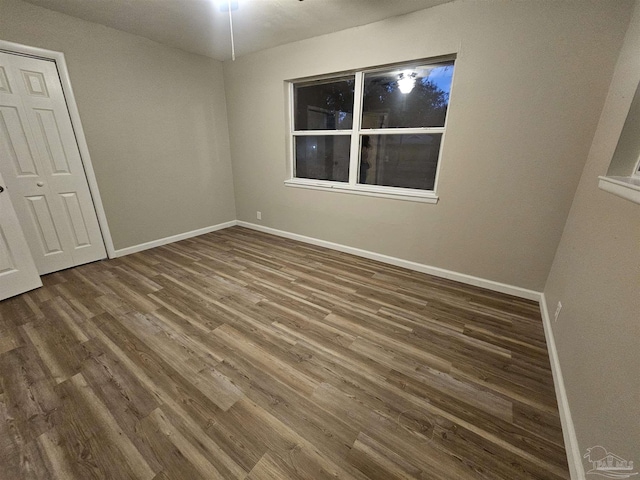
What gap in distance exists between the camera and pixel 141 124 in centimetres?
314

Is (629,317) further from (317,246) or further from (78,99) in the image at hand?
(78,99)

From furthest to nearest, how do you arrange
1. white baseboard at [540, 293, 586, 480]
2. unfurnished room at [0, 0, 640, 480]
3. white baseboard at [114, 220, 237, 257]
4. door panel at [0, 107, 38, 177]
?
white baseboard at [114, 220, 237, 257] < door panel at [0, 107, 38, 177] < unfurnished room at [0, 0, 640, 480] < white baseboard at [540, 293, 586, 480]

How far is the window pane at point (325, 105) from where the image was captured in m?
3.08

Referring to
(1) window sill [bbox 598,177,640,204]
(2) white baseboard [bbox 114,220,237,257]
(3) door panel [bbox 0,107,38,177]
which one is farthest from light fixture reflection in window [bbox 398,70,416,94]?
(3) door panel [bbox 0,107,38,177]

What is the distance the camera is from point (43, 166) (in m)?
2.55

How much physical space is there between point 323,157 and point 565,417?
326cm

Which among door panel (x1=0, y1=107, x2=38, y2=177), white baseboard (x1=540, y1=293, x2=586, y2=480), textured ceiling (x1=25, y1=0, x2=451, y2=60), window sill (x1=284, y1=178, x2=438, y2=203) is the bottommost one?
white baseboard (x1=540, y1=293, x2=586, y2=480)

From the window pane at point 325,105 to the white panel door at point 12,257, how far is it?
3.09 metres

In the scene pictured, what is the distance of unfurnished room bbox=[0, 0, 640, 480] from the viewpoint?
117cm

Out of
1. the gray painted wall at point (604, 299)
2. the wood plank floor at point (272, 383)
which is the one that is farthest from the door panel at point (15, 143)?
the gray painted wall at point (604, 299)

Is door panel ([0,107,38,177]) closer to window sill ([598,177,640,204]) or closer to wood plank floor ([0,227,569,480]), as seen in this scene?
wood plank floor ([0,227,569,480])

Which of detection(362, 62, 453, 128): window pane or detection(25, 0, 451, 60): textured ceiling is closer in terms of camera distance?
detection(25, 0, 451, 60): textured ceiling

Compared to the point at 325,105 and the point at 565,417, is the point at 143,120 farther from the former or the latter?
the point at 565,417

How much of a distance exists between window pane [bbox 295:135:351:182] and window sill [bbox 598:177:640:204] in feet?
7.58
